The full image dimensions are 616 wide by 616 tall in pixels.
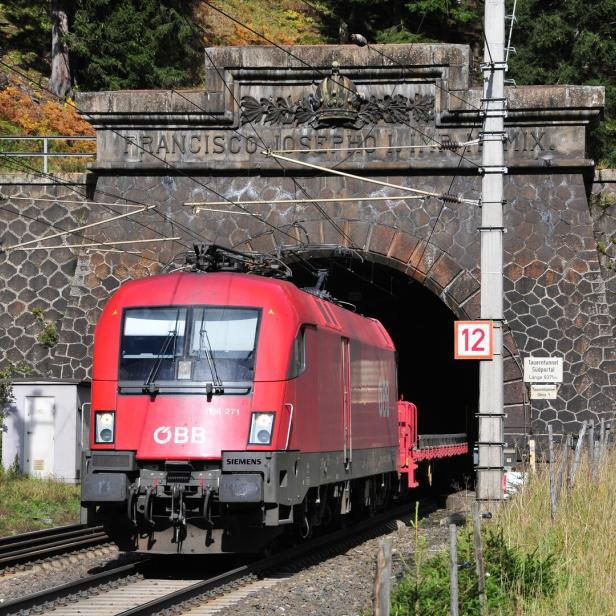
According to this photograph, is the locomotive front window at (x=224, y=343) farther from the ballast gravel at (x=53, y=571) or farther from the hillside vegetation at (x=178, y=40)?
the hillside vegetation at (x=178, y=40)

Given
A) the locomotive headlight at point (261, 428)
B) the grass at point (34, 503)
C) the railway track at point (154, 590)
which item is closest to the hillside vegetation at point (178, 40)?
the grass at point (34, 503)

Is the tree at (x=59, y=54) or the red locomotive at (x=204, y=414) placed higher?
the tree at (x=59, y=54)

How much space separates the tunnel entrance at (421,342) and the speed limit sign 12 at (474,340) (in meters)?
13.4

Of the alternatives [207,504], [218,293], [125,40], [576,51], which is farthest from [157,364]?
[125,40]

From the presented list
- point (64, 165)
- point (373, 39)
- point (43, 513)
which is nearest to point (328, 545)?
point (43, 513)

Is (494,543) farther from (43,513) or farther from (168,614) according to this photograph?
(43,513)

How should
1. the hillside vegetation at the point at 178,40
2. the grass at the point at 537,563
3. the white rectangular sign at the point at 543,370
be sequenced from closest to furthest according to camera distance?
the grass at the point at 537,563 → the white rectangular sign at the point at 543,370 → the hillside vegetation at the point at 178,40

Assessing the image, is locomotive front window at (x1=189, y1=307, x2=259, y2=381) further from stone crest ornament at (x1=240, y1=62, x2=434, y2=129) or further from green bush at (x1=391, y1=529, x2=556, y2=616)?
stone crest ornament at (x1=240, y1=62, x2=434, y2=129)

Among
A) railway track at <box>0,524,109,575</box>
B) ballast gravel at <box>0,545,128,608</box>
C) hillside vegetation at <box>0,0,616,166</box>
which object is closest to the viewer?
ballast gravel at <box>0,545,128,608</box>

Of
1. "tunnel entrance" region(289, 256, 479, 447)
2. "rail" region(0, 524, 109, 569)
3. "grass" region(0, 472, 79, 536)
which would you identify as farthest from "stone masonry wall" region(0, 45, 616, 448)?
"rail" region(0, 524, 109, 569)

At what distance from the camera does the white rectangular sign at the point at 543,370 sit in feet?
80.1

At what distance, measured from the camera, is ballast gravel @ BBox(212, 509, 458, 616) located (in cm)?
1188

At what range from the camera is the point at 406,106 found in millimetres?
25656

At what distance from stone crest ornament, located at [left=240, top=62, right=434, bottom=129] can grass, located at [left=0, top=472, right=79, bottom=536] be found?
28.3 feet
